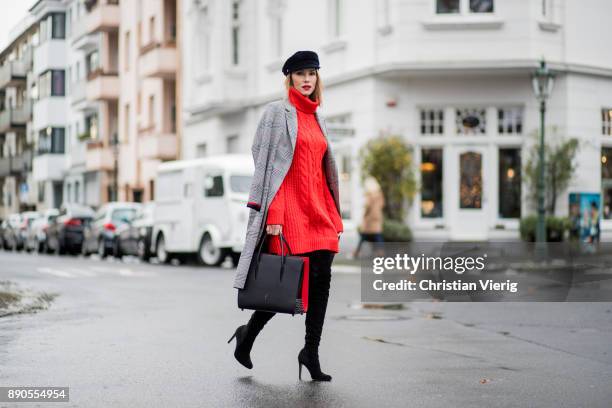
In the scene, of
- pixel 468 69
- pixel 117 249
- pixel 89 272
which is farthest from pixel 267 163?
pixel 117 249

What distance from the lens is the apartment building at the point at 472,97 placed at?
2738cm

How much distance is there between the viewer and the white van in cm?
2433

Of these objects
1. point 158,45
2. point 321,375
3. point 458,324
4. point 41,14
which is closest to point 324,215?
point 321,375

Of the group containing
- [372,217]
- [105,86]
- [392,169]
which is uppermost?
[105,86]

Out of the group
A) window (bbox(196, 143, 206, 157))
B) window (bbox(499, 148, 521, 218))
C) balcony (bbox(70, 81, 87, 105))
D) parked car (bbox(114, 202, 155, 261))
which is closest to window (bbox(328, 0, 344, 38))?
window (bbox(499, 148, 521, 218))

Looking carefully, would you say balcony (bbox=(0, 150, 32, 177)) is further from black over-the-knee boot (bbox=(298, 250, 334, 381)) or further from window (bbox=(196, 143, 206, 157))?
black over-the-knee boot (bbox=(298, 250, 334, 381))

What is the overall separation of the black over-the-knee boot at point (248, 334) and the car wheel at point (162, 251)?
20054mm

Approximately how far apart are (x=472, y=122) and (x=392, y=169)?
2502mm

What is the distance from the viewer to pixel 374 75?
2825 centimetres

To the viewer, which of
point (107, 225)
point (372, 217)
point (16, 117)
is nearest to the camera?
point (372, 217)

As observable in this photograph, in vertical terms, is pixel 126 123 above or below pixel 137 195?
above

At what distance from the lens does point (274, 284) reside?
673 cm

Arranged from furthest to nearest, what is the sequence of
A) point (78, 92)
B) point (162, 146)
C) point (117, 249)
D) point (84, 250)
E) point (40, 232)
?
point (78, 92)
point (162, 146)
point (40, 232)
point (84, 250)
point (117, 249)

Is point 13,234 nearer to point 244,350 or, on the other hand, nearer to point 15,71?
point 244,350
